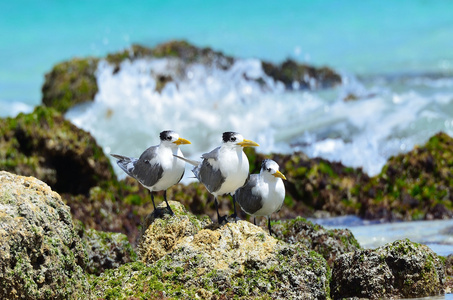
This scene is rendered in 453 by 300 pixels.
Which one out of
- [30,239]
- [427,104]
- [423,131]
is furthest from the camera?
[427,104]

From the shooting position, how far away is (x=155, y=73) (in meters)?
25.6

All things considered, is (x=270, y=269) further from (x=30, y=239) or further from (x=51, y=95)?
(x=51, y=95)

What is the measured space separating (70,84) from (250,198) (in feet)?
64.6

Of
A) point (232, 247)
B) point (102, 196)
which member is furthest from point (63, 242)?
point (102, 196)

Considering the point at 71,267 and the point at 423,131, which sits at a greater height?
the point at 423,131

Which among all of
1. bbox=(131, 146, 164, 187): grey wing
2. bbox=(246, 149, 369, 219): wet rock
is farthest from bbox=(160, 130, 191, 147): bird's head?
bbox=(246, 149, 369, 219): wet rock

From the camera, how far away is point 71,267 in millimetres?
5215

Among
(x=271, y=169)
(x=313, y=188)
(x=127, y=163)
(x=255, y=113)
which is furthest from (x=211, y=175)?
(x=255, y=113)

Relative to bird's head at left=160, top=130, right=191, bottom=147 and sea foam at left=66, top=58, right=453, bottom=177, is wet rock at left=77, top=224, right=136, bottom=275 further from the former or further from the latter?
sea foam at left=66, top=58, right=453, bottom=177

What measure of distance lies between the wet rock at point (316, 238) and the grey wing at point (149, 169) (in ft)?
5.51

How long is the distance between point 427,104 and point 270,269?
57.4 ft

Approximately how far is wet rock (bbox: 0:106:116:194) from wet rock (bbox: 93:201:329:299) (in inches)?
225

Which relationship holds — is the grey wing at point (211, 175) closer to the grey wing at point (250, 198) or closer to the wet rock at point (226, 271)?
the wet rock at point (226, 271)

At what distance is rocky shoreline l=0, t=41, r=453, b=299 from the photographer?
5.09 m
